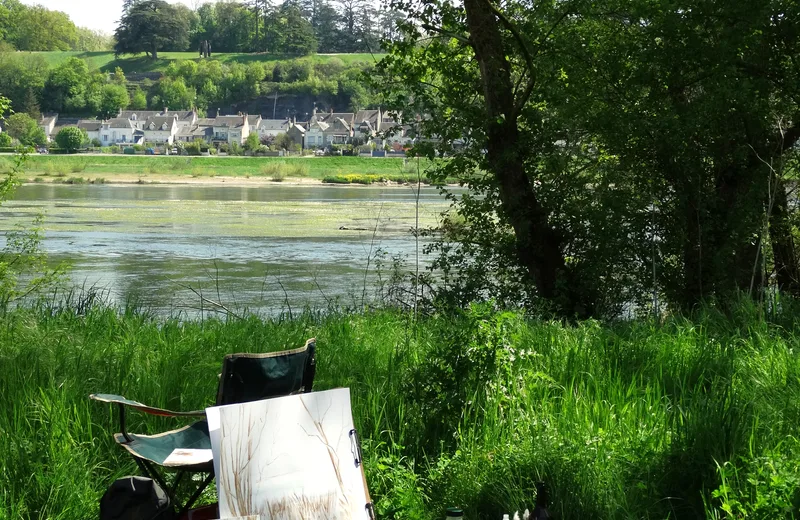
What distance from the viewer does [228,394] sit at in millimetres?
3248

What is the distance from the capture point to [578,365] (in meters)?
4.59

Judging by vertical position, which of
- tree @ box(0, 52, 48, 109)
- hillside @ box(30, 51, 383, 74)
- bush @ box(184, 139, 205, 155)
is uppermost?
hillside @ box(30, 51, 383, 74)

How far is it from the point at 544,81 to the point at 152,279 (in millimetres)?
6904

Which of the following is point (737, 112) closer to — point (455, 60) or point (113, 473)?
point (455, 60)

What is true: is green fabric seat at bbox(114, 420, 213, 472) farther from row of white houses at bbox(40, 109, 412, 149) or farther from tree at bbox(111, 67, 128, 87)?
tree at bbox(111, 67, 128, 87)

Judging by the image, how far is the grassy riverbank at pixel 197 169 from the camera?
43.9 metres

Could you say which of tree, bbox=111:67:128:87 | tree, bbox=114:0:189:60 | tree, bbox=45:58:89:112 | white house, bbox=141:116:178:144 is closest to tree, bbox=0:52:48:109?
tree, bbox=45:58:89:112

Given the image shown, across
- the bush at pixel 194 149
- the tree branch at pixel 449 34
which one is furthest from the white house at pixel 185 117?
the tree branch at pixel 449 34

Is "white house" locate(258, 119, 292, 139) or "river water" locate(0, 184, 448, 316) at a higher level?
"white house" locate(258, 119, 292, 139)

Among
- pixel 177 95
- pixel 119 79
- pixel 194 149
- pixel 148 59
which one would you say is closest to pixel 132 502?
pixel 194 149

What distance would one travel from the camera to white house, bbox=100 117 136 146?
300ft

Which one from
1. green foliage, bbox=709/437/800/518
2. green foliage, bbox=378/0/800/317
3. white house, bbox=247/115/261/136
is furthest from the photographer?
white house, bbox=247/115/261/136

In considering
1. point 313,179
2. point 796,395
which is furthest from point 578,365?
point 313,179

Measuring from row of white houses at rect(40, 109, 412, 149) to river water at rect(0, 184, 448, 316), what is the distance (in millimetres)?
53474
